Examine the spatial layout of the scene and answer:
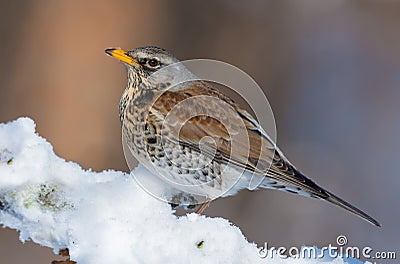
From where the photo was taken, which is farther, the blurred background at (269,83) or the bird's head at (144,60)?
the blurred background at (269,83)

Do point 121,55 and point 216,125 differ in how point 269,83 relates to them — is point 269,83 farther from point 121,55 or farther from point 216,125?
point 121,55

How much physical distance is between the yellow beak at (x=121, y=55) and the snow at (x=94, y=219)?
1.29m

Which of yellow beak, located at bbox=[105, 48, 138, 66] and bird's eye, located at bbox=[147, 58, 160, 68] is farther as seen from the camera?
bird's eye, located at bbox=[147, 58, 160, 68]

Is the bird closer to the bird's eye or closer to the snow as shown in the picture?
the bird's eye

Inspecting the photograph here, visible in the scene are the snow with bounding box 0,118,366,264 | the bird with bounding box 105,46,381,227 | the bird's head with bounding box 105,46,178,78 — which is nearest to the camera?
the snow with bounding box 0,118,366,264

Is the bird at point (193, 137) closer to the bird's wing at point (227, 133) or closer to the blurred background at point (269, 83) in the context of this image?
the bird's wing at point (227, 133)

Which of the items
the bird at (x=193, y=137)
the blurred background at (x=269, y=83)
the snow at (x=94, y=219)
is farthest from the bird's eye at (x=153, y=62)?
the blurred background at (x=269, y=83)

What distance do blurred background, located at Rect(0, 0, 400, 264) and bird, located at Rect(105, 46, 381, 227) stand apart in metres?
3.27

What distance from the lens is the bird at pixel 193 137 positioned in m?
3.15

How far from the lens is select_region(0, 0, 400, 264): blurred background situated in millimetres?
7086

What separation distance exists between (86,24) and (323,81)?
10.8 ft

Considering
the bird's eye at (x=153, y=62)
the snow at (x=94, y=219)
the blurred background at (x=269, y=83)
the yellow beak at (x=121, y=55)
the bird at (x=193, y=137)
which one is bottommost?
the blurred background at (x=269, y=83)

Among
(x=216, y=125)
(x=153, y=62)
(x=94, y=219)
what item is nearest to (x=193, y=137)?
(x=216, y=125)

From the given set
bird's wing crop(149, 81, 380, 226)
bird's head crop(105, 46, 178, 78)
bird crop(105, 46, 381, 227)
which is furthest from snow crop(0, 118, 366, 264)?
bird's head crop(105, 46, 178, 78)
